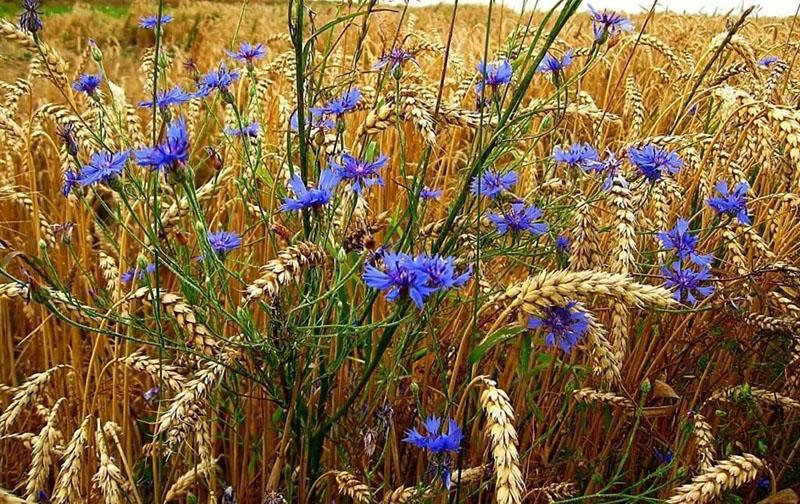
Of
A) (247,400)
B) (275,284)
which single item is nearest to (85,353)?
(247,400)

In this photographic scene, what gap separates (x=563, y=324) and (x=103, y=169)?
679mm

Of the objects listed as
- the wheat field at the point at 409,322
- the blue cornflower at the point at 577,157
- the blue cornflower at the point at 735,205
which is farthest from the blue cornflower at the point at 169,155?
the blue cornflower at the point at 735,205

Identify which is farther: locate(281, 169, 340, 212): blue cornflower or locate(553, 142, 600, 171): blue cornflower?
locate(553, 142, 600, 171): blue cornflower

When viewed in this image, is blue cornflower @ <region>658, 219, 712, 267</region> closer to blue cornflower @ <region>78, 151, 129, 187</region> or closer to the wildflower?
blue cornflower @ <region>78, 151, 129, 187</region>

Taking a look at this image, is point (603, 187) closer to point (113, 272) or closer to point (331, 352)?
point (331, 352)

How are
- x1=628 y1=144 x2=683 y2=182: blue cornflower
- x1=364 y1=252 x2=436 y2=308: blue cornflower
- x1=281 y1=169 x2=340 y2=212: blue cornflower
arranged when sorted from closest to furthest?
1. x1=364 y1=252 x2=436 y2=308: blue cornflower
2. x1=281 y1=169 x2=340 y2=212: blue cornflower
3. x1=628 y1=144 x2=683 y2=182: blue cornflower

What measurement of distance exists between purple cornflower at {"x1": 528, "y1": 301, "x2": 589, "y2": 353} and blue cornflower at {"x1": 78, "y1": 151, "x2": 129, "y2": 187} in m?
0.61

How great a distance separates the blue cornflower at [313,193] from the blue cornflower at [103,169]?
25 centimetres

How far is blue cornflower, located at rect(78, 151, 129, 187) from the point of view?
981mm

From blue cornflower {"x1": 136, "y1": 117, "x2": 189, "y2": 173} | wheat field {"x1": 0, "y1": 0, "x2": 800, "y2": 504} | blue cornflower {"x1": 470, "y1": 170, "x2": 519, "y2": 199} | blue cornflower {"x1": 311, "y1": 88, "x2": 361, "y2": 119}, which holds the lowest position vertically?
wheat field {"x1": 0, "y1": 0, "x2": 800, "y2": 504}

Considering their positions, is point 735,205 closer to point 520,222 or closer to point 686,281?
point 686,281

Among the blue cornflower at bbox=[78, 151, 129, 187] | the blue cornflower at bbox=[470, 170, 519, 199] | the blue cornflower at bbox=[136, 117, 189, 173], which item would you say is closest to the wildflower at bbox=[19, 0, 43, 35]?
the blue cornflower at bbox=[78, 151, 129, 187]

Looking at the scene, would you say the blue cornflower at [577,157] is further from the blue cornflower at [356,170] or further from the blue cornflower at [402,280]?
the blue cornflower at [402,280]

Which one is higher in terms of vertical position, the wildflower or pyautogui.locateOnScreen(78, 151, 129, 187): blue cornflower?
the wildflower
